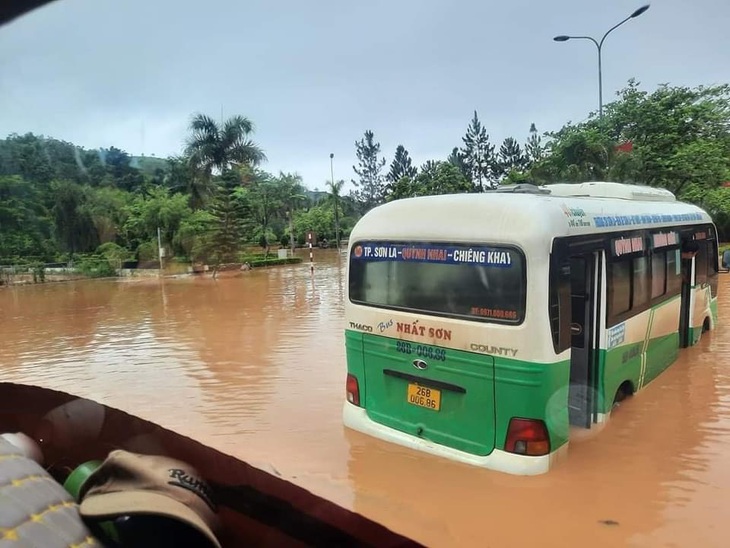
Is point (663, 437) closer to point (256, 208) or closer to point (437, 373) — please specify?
point (437, 373)

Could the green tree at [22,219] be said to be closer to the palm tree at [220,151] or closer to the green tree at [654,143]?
the green tree at [654,143]

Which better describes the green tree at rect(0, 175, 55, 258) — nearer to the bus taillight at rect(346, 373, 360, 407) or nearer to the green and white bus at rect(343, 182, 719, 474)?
the green and white bus at rect(343, 182, 719, 474)

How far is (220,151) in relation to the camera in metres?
18.8

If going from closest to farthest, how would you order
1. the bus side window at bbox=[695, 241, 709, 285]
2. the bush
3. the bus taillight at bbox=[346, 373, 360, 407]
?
the bus taillight at bbox=[346, 373, 360, 407]
the bus side window at bbox=[695, 241, 709, 285]
the bush

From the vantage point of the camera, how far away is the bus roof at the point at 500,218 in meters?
3.54

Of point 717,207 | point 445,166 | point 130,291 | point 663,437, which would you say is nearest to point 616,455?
point 663,437

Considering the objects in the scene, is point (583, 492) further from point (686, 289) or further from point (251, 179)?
point (251, 179)

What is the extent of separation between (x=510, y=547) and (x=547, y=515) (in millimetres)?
445

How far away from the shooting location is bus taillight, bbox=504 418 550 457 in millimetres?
3521

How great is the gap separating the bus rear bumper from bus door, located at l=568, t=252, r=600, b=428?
58cm

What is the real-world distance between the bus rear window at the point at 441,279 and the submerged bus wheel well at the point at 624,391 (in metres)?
1.72

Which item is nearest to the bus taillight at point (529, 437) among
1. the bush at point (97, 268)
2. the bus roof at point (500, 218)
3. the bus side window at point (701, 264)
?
the bus roof at point (500, 218)

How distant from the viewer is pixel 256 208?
78.8 feet

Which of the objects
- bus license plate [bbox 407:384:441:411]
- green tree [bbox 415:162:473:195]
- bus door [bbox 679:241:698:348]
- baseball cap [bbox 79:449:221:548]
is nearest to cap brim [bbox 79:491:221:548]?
baseball cap [bbox 79:449:221:548]
